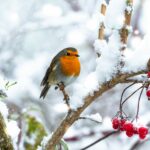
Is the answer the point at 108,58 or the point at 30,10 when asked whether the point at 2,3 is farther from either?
the point at 108,58

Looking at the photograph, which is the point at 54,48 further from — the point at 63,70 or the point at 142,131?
the point at 142,131

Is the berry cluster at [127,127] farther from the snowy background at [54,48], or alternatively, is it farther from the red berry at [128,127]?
the snowy background at [54,48]

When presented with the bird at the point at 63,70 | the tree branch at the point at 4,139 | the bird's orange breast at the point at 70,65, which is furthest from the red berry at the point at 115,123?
the bird's orange breast at the point at 70,65

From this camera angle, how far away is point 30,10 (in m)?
9.49

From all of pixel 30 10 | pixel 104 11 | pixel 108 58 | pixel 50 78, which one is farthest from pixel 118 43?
pixel 30 10

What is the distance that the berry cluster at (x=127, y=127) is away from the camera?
2330 mm

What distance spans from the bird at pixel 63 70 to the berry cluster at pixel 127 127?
1.23 m

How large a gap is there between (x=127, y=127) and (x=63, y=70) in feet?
5.13

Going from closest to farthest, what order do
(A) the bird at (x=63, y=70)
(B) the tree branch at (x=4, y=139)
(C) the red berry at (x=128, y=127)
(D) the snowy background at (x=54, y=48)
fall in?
(B) the tree branch at (x=4, y=139), (C) the red berry at (x=128, y=127), (A) the bird at (x=63, y=70), (D) the snowy background at (x=54, y=48)

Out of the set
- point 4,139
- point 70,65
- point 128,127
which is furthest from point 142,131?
point 70,65

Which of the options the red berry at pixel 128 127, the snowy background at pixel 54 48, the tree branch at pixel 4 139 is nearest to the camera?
the tree branch at pixel 4 139

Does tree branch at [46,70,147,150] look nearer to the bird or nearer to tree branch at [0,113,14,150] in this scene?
tree branch at [0,113,14,150]

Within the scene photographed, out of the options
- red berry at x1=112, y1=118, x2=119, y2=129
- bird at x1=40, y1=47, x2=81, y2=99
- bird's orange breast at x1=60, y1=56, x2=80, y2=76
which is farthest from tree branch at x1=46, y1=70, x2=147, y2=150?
bird's orange breast at x1=60, y1=56, x2=80, y2=76

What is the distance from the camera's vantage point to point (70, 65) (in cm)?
384
